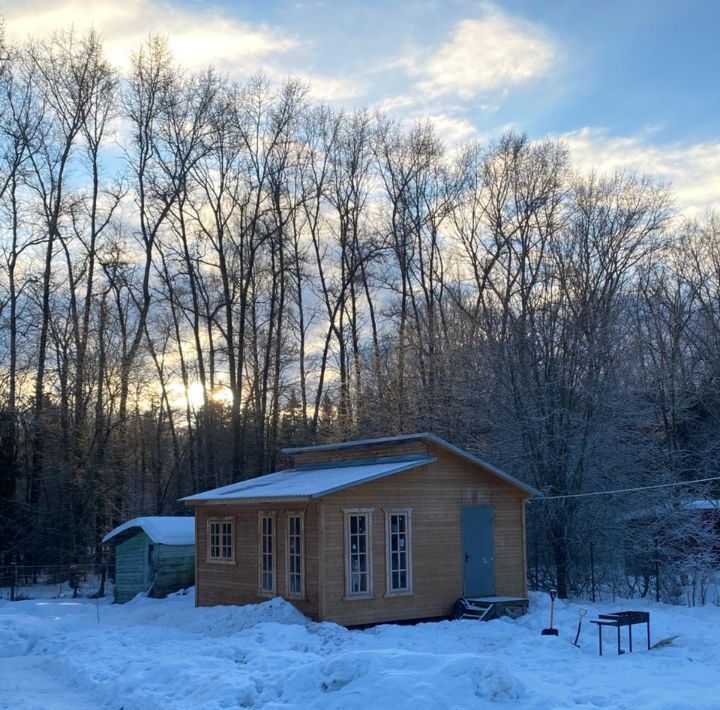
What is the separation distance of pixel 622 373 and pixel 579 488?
3.83 meters

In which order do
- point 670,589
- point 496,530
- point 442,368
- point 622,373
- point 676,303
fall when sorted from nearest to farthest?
point 496,530, point 670,589, point 622,373, point 442,368, point 676,303

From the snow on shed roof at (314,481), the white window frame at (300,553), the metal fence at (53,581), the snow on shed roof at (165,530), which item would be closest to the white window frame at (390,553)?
the snow on shed roof at (314,481)

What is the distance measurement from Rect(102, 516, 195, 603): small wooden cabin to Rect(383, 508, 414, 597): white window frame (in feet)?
28.7

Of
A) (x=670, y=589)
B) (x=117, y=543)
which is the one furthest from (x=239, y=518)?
(x=670, y=589)

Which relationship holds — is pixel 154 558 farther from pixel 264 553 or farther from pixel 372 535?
pixel 372 535

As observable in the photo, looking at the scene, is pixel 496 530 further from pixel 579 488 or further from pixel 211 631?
pixel 211 631

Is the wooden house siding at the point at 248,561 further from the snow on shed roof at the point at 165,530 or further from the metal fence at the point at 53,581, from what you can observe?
the metal fence at the point at 53,581

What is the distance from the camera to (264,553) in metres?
19.5

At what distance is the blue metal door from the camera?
19781 mm

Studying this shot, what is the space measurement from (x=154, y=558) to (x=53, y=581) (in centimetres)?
789

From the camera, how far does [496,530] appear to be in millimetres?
20562

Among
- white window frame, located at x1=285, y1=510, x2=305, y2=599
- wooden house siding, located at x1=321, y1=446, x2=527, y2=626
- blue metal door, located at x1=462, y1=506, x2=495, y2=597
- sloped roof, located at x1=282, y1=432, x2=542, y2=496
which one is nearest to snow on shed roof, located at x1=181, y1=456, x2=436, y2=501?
wooden house siding, located at x1=321, y1=446, x2=527, y2=626

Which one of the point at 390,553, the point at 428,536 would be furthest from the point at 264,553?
the point at 428,536

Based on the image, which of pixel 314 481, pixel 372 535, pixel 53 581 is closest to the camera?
pixel 372 535
